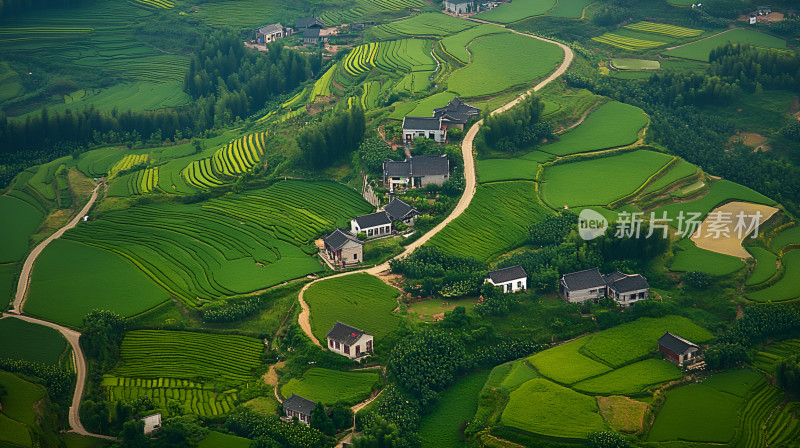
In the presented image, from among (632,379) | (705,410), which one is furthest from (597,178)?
(705,410)

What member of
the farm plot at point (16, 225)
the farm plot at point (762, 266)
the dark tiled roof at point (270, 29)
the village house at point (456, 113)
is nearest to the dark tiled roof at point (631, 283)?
the farm plot at point (762, 266)

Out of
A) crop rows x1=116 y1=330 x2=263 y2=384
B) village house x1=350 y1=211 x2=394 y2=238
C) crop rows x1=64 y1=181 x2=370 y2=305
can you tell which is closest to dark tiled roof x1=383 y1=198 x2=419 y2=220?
village house x1=350 y1=211 x2=394 y2=238

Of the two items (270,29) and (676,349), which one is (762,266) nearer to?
(676,349)

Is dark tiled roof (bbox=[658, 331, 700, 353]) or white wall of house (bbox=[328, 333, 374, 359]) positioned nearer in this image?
dark tiled roof (bbox=[658, 331, 700, 353])

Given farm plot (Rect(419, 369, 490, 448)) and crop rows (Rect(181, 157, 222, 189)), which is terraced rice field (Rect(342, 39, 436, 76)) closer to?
crop rows (Rect(181, 157, 222, 189))

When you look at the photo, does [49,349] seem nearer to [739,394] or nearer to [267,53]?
[739,394]
